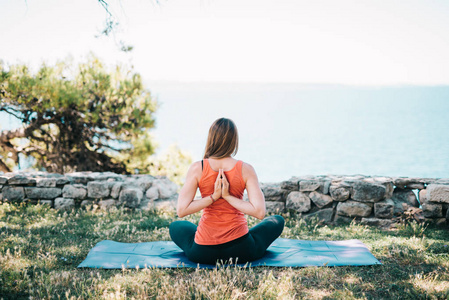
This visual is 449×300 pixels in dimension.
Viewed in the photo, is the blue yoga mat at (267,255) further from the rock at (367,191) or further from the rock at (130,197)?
the rock at (130,197)

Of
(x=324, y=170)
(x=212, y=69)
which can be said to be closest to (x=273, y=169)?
(x=324, y=170)

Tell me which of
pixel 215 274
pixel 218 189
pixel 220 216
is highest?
pixel 218 189

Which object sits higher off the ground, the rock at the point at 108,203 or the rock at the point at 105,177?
the rock at the point at 105,177

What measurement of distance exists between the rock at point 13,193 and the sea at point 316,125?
3062mm

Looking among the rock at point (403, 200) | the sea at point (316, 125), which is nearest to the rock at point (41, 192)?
the sea at point (316, 125)

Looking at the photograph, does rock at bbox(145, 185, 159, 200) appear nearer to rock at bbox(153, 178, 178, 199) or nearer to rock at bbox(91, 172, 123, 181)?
rock at bbox(153, 178, 178, 199)

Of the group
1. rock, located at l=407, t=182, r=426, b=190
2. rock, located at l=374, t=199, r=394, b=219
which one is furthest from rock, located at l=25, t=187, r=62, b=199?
rock, located at l=407, t=182, r=426, b=190

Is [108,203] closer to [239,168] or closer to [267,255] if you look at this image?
[267,255]

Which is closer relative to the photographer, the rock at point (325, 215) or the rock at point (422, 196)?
the rock at point (422, 196)

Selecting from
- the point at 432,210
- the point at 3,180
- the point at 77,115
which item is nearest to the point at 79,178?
the point at 3,180

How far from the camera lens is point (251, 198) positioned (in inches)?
139

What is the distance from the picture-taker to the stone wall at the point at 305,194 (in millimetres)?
5469

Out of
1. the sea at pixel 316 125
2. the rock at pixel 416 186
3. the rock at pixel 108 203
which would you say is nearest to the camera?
the rock at pixel 416 186

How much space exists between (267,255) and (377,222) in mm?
2253
